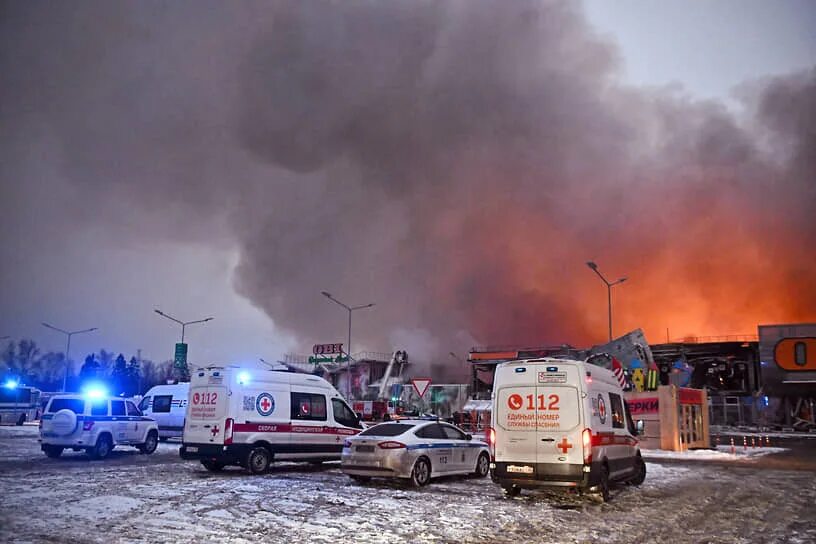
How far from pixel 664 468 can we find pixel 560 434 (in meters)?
8.49

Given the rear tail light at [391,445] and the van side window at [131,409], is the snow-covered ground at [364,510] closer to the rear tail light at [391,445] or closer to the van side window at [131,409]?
the rear tail light at [391,445]

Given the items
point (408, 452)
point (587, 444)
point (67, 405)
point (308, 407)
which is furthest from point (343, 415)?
point (67, 405)

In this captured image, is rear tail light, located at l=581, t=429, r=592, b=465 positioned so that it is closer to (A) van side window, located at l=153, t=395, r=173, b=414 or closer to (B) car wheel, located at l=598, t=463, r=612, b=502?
(B) car wheel, located at l=598, t=463, r=612, b=502

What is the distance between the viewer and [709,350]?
73938mm

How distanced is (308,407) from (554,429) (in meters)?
7.62

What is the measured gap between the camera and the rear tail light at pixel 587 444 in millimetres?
11617

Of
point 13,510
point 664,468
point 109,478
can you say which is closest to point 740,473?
point 664,468

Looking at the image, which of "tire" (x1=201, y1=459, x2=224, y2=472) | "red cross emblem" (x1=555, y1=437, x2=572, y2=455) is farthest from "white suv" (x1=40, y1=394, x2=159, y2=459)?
"red cross emblem" (x1=555, y1=437, x2=572, y2=455)

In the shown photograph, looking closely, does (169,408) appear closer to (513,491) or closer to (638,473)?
(513,491)

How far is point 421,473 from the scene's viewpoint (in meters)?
13.9

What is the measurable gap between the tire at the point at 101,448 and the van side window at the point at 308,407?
7.31 m

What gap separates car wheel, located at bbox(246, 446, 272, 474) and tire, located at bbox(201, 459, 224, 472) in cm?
82

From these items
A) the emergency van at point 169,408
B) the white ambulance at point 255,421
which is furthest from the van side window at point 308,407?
the emergency van at point 169,408

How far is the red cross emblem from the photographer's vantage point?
1184 centimetres
